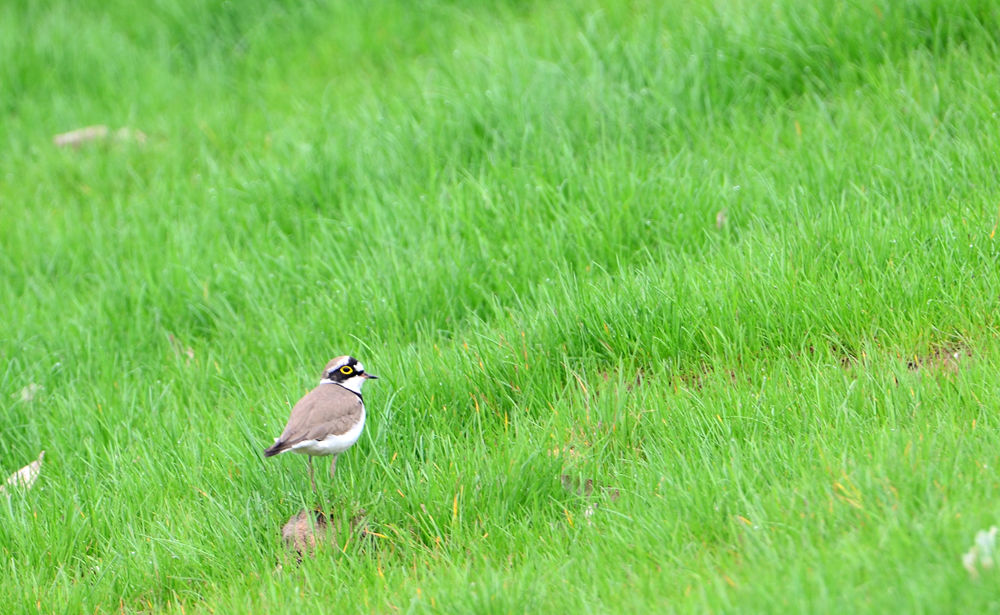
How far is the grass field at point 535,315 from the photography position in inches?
143

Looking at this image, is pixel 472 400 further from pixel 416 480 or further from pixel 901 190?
pixel 901 190

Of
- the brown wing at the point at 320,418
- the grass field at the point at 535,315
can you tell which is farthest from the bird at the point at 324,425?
the grass field at the point at 535,315

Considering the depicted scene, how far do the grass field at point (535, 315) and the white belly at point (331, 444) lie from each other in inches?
6.7

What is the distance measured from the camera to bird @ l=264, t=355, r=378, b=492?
4.21 m

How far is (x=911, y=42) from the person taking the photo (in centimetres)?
620

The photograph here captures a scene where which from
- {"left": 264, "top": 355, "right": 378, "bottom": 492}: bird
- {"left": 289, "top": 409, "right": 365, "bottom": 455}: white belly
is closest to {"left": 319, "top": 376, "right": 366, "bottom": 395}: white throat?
{"left": 264, "top": 355, "right": 378, "bottom": 492}: bird

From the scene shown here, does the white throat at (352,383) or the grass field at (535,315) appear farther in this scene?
the white throat at (352,383)

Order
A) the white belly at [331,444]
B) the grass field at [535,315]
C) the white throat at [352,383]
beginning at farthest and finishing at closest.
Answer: the white throat at [352,383], the white belly at [331,444], the grass field at [535,315]

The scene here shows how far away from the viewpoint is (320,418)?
13.9ft

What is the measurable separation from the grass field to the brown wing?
10.3 inches

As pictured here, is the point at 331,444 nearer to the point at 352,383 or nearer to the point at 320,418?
the point at 320,418

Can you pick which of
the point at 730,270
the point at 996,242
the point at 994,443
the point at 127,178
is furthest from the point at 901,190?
the point at 127,178

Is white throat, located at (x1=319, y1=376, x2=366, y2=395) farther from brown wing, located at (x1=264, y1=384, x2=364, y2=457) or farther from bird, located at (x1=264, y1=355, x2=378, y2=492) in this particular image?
brown wing, located at (x1=264, y1=384, x2=364, y2=457)

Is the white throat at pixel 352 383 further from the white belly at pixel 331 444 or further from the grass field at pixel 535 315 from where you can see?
the white belly at pixel 331 444
